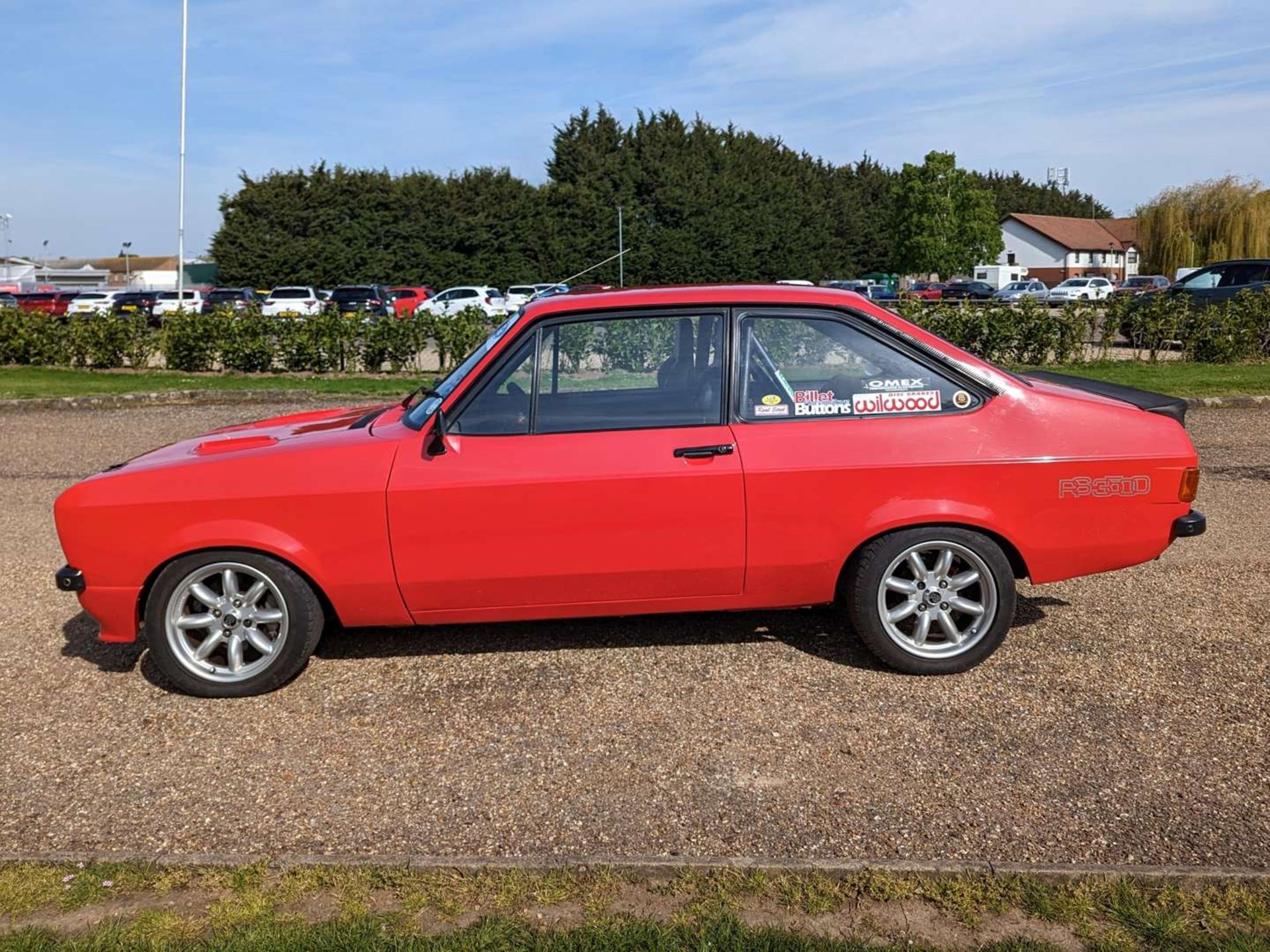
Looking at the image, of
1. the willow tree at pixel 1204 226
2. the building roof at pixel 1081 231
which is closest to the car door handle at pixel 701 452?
the willow tree at pixel 1204 226

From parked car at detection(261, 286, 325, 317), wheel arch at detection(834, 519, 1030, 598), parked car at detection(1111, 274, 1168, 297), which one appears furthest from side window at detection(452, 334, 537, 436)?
parked car at detection(1111, 274, 1168, 297)

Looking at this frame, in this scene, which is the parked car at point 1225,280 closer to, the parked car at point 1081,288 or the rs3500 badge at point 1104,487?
the rs3500 badge at point 1104,487

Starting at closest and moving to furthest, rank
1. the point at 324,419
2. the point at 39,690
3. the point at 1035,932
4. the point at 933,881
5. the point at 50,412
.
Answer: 1. the point at 1035,932
2. the point at 933,881
3. the point at 39,690
4. the point at 324,419
5. the point at 50,412

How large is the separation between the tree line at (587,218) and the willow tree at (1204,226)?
16.6m

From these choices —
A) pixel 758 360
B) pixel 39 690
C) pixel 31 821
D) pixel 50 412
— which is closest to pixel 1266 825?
pixel 758 360

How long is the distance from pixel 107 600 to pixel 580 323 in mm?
2361

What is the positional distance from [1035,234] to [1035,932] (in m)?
110

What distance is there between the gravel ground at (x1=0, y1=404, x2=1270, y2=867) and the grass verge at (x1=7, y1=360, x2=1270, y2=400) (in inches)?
381

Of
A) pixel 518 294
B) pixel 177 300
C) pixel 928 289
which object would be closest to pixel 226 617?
pixel 518 294

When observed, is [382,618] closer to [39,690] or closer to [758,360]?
[39,690]

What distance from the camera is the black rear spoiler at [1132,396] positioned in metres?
5.17

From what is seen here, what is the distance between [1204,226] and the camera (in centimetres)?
A: 6025

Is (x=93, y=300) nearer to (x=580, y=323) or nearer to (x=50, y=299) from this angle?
(x=50, y=299)

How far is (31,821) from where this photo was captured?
396 cm
